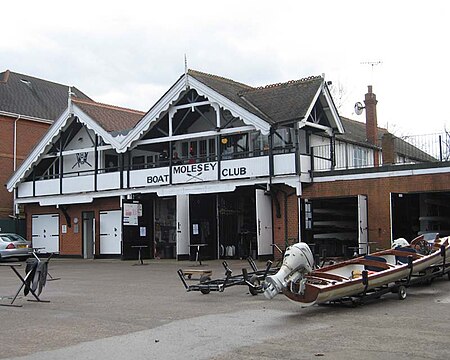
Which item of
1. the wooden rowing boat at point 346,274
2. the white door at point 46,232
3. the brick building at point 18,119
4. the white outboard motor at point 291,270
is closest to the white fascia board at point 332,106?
the wooden rowing boat at point 346,274

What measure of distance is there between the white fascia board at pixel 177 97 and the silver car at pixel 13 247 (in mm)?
7043

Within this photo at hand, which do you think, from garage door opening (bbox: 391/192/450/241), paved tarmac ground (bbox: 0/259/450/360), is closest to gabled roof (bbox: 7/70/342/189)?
garage door opening (bbox: 391/192/450/241)

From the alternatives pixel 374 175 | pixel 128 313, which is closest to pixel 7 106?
pixel 374 175

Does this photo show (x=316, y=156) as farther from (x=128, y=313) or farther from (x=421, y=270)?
(x=128, y=313)

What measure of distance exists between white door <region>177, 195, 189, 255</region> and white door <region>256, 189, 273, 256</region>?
3.55 m

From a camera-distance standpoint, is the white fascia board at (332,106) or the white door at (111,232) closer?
the white fascia board at (332,106)

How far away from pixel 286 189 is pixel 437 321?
52.6 feet

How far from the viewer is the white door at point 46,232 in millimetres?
34125

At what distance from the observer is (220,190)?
87.0 ft

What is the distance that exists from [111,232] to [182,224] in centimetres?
568

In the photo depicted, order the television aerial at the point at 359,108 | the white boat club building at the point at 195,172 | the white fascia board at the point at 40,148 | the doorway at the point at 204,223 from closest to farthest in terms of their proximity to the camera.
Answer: the white boat club building at the point at 195,172
the doorway at the point at 204,223
the white fascia board at the point at 40,148
the television aerial at the point at 359,108

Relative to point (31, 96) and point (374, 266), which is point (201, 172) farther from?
point (31, 96)

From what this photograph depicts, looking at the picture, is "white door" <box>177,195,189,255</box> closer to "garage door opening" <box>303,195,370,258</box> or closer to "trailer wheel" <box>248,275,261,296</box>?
"garage door opening" <box>303,195,370,258</box>

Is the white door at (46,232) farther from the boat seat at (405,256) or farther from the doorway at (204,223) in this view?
the boat seat at (405,256)
